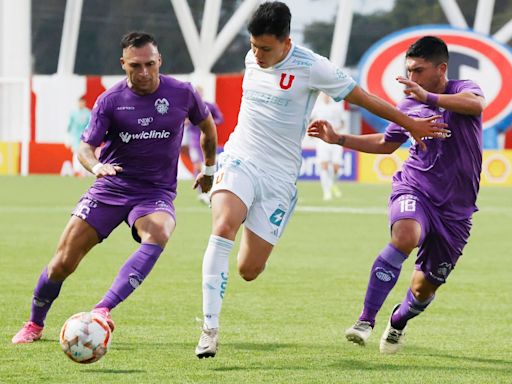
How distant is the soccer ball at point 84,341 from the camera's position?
675 cm

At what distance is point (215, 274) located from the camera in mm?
→ 7254

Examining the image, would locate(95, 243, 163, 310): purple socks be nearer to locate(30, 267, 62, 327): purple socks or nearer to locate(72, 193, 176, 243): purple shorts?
locate(72, 193, 176, 243): purple shorts

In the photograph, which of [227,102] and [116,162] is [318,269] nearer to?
[116,162]

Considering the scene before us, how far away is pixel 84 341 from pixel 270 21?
7.16ft

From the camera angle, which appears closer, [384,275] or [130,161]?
[384,275]

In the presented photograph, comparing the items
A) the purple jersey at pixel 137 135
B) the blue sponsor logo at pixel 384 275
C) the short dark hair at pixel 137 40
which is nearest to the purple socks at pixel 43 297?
the purple jersey at pixel 137 135

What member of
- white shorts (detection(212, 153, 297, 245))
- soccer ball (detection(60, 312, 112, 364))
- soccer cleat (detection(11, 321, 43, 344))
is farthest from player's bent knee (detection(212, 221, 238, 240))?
soccer cleat (detection(11, 321, 43, 344))

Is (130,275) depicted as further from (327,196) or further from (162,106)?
(327,196)

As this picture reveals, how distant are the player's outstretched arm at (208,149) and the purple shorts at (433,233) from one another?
4.28ft

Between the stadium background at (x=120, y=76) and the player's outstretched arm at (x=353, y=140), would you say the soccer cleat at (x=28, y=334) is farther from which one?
the stadium background at (x=120, y=76)

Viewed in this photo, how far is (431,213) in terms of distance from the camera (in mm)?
7730

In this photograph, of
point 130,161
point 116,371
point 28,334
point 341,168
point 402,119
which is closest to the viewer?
point 116,371

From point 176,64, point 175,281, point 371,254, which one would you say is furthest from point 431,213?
point 176,64

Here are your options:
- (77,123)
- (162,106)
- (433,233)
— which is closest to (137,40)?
(162,106)
